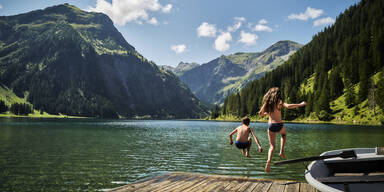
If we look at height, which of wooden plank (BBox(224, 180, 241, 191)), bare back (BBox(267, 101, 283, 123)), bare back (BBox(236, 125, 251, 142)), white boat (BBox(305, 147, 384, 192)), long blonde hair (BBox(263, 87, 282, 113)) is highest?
long blonde hair (BBox(263, 87, 282, 113))

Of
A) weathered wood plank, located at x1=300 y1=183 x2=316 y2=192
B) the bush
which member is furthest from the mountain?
weathered wood plank, located at x1=300 y1=183 x2=316 y2=192

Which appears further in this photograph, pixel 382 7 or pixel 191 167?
pixel 382 7

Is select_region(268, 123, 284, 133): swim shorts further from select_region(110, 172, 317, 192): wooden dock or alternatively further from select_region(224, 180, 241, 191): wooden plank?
select_region(224, 180, 241, 191): wooden plank

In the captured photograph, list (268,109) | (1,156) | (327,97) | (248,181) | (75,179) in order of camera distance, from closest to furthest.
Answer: (268,109) → (248,181) → (75,179) → (1,156) → (327,97)

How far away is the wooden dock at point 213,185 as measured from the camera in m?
12.3

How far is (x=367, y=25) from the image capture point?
188500 millimetres

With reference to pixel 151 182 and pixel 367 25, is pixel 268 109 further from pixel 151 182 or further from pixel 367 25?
pixel 367 25

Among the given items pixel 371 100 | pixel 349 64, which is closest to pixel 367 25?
pixel 349 64

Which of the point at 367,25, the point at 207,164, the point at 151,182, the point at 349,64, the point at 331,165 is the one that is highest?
the point at 367,25

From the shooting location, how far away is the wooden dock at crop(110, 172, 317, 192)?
485 inches

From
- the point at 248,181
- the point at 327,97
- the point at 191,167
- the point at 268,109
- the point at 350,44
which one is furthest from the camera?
the point at 350,44

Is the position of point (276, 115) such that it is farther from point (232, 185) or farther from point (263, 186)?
point (232, 185)

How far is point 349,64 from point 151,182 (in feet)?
594

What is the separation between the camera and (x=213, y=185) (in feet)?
43.3
